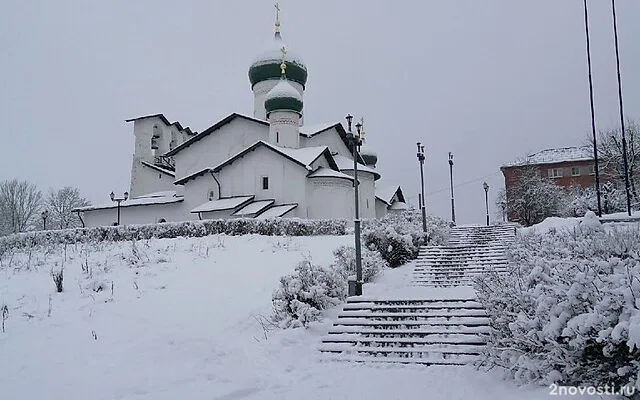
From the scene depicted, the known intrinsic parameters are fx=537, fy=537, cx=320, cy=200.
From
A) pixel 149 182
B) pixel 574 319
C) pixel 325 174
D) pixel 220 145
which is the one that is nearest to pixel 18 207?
pixel 149 182

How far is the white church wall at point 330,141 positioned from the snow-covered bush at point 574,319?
95.8 ft

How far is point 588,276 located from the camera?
6895 millimetres

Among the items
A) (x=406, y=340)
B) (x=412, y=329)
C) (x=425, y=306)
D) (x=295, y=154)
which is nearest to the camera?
(x=406, y=340)

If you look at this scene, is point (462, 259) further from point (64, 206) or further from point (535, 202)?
point (64, 206)

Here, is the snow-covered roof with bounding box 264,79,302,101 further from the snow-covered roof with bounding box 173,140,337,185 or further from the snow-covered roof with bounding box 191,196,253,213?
the snow-covered roof with bounding box 191,196,253,213

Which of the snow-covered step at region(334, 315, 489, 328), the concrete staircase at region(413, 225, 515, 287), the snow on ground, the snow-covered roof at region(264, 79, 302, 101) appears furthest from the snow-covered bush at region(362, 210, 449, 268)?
the snow-covered roof at region(264, 79, 302, 101)

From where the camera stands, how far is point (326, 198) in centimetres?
3059

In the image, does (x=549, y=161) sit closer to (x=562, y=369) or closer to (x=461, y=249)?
(x=461, y=249)

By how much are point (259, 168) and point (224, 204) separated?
9.81ft

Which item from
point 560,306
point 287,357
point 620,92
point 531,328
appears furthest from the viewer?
point 620,92

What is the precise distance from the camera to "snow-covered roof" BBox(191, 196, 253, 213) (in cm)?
3013

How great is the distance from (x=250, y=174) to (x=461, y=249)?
16.7 m

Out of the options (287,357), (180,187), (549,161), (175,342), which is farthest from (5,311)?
(549,161)

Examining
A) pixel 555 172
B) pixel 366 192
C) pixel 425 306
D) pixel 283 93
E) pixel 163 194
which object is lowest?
pixel 425 306
